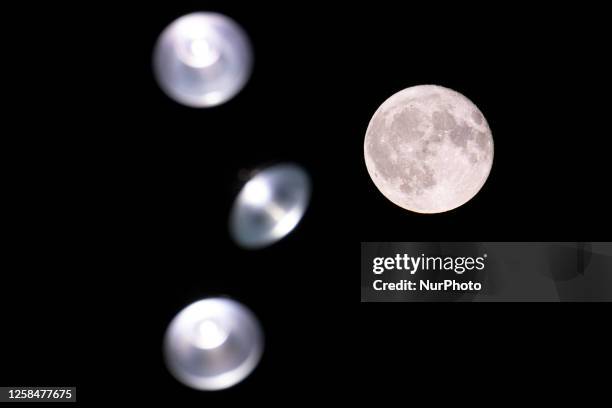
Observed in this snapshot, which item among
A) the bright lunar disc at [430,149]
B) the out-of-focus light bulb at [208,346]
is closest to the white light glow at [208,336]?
the out-of-focus light bulb at [208,346]

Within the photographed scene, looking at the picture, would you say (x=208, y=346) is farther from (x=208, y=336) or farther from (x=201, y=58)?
(x=201, y=58)

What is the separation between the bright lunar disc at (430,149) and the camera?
4562mm

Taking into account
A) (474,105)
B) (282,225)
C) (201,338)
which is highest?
(474,105)

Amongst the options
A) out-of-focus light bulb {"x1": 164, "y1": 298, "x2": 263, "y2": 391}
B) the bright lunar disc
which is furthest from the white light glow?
the bright lunar disc

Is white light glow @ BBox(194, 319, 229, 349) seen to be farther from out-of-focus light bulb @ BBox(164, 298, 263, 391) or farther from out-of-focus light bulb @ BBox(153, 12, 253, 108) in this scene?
out-of-focus light bulb @ BBox(153, 12, 253, 108)

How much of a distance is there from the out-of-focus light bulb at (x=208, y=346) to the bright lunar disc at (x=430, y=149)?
196cm

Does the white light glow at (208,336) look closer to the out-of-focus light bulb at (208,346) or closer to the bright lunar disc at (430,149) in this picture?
the out-of-focus light bulb at (208,346)

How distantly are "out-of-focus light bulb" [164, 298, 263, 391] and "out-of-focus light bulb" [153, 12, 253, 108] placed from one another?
Answer: 6.74ft

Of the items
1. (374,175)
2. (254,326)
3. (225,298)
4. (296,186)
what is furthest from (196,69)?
(254,326)

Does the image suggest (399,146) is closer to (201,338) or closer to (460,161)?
(460,161)

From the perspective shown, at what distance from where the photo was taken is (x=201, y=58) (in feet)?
15.4

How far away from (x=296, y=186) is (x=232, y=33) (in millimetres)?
1624

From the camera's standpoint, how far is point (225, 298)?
520cm

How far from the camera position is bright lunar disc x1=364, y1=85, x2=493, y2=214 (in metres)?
4.56
